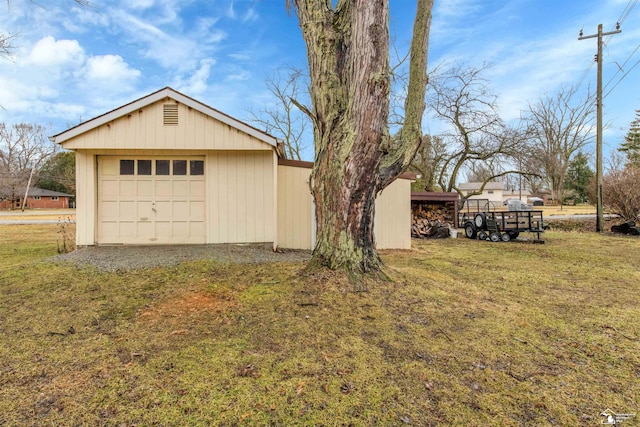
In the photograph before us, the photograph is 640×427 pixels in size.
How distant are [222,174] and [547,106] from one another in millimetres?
30899

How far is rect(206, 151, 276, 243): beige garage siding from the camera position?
7.12 metres

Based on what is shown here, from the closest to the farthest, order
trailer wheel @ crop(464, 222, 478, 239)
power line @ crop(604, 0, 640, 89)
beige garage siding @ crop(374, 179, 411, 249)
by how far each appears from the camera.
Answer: beige garage siding @ crop(374, 179, 411, 249) < trailer wheel @ crop(464, 222, 478, 239) < power line @ crop(604, 0, 640, 89)

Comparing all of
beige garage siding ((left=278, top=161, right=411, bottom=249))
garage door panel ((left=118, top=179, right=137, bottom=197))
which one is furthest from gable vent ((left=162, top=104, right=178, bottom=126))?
beige garage siding ((left=278, top=161, right=411, bottom=249))

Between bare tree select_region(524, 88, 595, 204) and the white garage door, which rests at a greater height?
bare tree select_region(524, 88, 595, 204)

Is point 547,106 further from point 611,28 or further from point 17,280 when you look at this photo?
point 17,280

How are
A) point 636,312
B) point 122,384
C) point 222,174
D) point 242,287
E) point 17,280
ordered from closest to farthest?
point 122,384 < point 636,312 < point 242,287 < point 17,280 < point 222,174

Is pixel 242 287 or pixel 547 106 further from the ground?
pixel 547 106

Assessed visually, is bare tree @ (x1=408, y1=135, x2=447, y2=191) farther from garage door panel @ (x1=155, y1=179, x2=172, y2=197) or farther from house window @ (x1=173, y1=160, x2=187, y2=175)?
garage door panel @ (x1=155, y1=179, x2=172, y2=197)

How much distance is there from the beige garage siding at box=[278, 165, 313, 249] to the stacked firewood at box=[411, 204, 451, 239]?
5881 millimetres

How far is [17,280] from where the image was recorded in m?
4.50

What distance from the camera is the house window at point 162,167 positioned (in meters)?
7.11

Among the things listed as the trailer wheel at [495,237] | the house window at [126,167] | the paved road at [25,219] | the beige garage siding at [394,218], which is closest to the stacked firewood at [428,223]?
the trailer wheel at [495,237]

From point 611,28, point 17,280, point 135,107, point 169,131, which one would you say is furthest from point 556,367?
point 611,28
